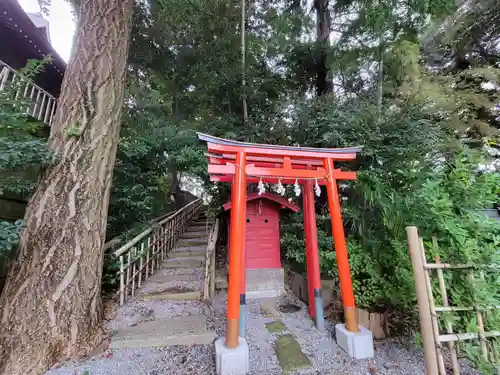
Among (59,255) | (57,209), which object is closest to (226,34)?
(57,209)

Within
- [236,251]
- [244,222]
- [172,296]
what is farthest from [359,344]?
[172,296]

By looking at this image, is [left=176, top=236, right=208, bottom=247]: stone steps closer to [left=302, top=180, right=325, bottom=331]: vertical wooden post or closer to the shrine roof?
the shrine roof

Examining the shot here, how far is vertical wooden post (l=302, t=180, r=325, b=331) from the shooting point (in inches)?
130

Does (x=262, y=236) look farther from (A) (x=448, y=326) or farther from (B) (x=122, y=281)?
(A) (x=448, y=326)

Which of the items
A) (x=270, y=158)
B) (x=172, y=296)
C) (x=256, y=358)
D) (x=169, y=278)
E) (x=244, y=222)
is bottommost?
(x=256, y=358)

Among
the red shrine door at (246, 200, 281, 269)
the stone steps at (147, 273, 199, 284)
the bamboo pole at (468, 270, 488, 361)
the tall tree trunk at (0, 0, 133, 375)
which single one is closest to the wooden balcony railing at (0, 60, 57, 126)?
the tall tree trunk at (0, 0, 133, 375)

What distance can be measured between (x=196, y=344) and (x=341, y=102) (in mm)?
5581

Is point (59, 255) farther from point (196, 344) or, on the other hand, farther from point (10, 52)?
point (10, 52)

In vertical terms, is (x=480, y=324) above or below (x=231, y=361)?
above

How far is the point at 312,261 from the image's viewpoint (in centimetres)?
347

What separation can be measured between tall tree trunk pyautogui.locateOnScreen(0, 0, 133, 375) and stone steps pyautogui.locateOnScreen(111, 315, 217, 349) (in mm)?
309

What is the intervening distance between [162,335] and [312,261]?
226 cm

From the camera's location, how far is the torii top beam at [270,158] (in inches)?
113

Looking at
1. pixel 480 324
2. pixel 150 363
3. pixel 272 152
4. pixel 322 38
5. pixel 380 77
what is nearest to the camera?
pixel 480 324
